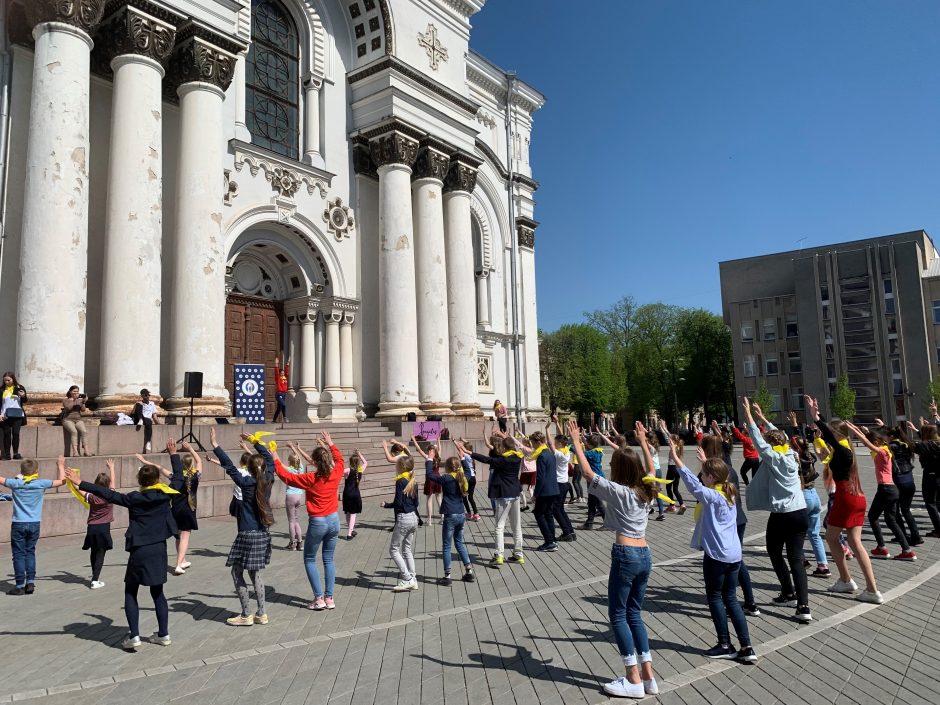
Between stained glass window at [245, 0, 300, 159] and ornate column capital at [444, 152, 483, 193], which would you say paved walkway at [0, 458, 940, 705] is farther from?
ornate column capital at [444, 152, 483, 193]

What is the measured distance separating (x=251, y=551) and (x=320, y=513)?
2.63ft

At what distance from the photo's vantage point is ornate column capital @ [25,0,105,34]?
13.8m

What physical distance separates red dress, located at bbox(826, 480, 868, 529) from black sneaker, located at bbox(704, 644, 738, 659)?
2.53 metres

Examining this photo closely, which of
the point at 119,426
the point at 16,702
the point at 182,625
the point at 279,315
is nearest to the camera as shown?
the point at 16,702

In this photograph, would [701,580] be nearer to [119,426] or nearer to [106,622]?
[106,622]

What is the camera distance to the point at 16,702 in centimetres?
473

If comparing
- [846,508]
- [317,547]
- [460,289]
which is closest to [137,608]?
[317,547]

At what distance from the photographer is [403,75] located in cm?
2270

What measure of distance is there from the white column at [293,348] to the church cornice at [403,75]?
8828 mm

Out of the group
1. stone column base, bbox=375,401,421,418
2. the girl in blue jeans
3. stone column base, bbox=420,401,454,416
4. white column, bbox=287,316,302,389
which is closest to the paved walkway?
the girl in blue jeans

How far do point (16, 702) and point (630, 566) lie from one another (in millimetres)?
4511

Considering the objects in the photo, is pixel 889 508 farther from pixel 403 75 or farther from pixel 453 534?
pixel 403 75

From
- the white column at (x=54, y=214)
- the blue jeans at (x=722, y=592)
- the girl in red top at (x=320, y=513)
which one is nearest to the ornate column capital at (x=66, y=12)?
the white column at (x=54, y=214)

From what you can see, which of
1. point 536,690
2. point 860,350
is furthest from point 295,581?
point 860,350
